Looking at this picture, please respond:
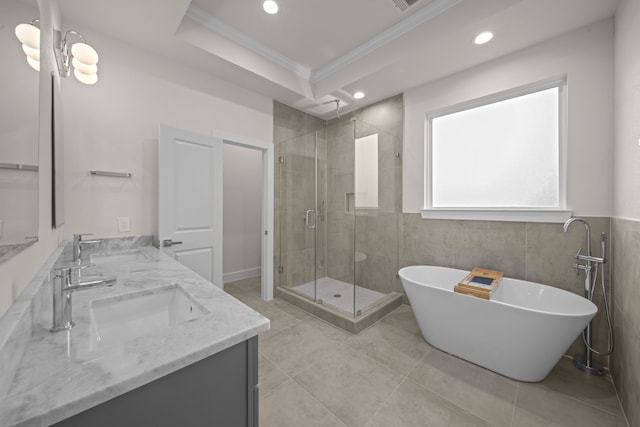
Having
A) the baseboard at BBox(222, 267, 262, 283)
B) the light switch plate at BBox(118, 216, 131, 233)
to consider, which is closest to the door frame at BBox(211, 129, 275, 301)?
the baseboard at BBox(222, 267, 262, 283)

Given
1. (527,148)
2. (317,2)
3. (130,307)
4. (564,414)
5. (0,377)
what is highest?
(317,2)

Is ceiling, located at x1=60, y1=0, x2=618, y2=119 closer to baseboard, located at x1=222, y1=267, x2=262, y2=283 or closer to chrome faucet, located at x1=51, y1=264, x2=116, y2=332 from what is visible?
chrome faucet, located at x1=51, y1=264, x2=116, y2=332

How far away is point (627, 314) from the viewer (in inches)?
57.4

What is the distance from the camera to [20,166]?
2.35ft

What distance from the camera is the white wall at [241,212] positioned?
3.97m

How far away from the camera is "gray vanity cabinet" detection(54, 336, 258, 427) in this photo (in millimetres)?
531

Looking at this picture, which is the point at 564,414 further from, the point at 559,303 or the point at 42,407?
the point at 42,407

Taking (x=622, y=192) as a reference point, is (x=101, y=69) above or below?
above

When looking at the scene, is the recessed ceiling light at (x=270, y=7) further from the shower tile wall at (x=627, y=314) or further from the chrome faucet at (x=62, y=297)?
the shower tile wall at (x=627, y=314)

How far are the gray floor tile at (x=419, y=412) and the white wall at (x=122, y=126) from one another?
2.35 metres

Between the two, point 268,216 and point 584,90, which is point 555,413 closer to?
point 584,90

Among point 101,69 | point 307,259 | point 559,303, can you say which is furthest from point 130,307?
A: point 559,303

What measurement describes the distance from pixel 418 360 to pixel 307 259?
1747 mm

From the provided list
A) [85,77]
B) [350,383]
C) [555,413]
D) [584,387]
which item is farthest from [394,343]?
[85,77]
